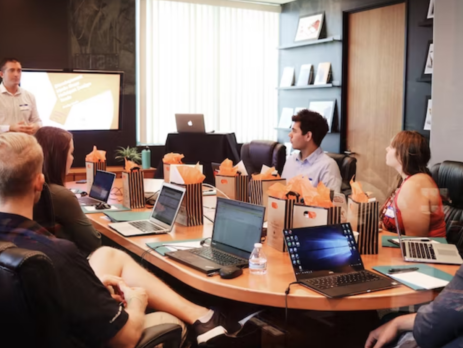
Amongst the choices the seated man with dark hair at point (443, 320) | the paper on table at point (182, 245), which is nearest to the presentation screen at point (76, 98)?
the paper on table at point (182, 245)

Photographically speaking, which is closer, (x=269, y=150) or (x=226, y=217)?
(x=226, y=217)

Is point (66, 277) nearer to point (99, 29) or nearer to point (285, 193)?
point (285, 193)

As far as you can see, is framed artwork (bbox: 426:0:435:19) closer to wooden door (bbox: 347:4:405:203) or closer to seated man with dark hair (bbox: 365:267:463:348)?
wooden door (bbox: 347:4:405:203)

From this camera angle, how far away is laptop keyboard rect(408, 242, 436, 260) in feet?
7.63

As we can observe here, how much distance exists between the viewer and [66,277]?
5.08ft

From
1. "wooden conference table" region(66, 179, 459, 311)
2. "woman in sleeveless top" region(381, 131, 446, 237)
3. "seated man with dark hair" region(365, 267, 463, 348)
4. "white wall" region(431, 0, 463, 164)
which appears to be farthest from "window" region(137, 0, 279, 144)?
"seated man with dark hair" region(365, 267, 463, 348)

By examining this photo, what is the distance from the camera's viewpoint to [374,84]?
5539 mm

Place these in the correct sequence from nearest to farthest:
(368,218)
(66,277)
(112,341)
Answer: (66,277)
(112,341)
(368,218)

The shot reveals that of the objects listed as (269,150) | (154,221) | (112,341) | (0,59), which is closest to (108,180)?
(154,221)

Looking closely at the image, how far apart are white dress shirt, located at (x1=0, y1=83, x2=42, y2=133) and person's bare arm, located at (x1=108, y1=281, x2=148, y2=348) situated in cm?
333

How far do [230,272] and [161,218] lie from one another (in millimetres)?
991

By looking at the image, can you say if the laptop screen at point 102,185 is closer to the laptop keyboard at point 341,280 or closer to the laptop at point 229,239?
the laptop at point 229,239

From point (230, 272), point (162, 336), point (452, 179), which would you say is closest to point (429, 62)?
point (452, 179)

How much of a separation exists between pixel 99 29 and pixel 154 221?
378 centimetres
